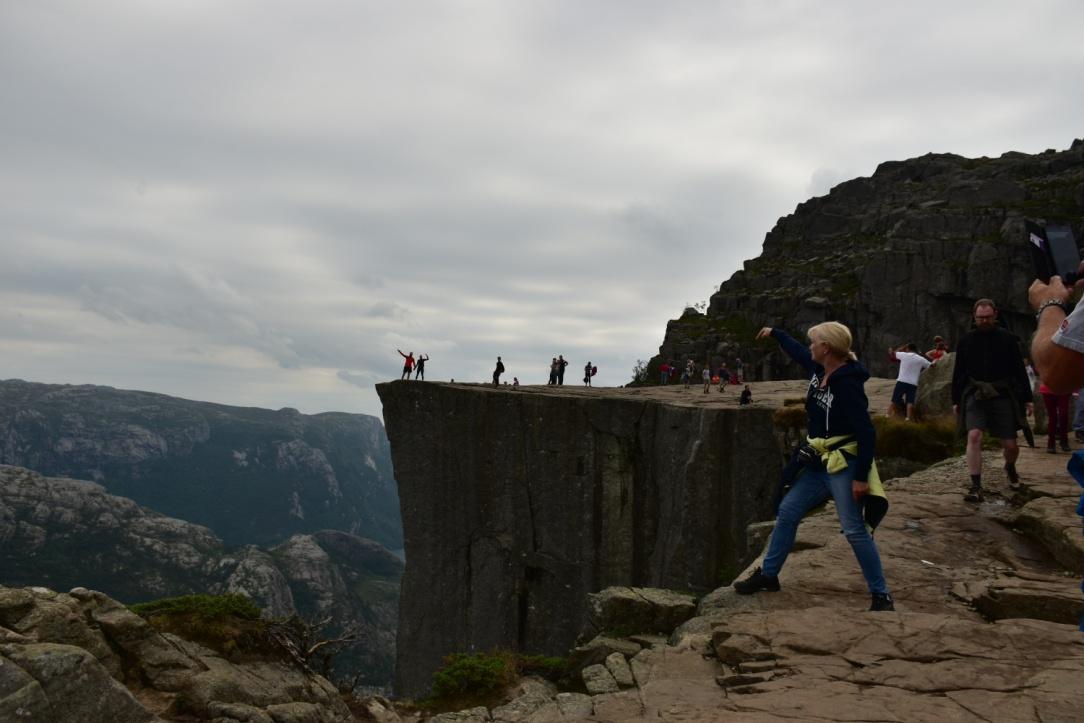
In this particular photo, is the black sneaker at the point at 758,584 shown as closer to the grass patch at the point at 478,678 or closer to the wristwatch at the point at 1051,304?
the grass patch at the point at 478,678

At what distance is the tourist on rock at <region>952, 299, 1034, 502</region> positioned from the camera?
1119 centimetres

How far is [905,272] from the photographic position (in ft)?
191

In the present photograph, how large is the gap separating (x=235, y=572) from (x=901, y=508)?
19569 cm

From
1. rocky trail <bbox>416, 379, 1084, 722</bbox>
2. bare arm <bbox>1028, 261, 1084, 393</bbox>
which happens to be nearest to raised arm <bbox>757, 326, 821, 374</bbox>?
rocky trail <bbox>416, 379, 1084, 722</bbox>

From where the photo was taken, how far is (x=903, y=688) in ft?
19.0

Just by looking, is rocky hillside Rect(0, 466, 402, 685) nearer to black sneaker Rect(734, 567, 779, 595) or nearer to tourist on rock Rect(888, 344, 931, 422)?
tourist on rock Rect(888, 344, 931, 422)

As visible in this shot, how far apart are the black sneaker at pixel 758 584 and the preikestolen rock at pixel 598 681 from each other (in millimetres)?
2166

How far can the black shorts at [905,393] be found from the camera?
804 inches

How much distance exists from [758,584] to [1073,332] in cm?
595

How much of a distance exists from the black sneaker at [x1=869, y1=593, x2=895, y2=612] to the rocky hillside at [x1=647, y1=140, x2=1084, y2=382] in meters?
49.9

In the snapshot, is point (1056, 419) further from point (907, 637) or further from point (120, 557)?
point (120, 557)

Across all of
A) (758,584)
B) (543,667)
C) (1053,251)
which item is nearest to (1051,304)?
(1053,251)

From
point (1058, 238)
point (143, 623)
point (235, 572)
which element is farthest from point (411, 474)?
point (235, 572)

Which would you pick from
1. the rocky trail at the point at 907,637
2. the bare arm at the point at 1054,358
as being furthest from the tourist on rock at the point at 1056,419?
the bare arm at the point at 1054,358
